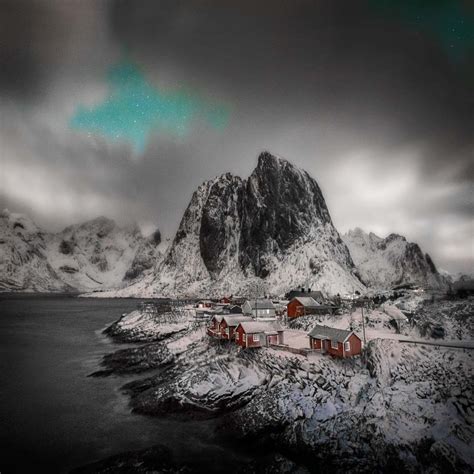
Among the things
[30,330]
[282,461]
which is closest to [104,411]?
[282,461]

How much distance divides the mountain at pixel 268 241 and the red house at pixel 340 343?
90140 millimetres

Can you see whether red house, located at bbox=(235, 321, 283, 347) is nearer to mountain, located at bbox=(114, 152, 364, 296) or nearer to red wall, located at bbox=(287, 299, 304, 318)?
red wall, located at bbox=(287, 299, 304, 318)

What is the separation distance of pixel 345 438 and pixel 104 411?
2117 centimetres

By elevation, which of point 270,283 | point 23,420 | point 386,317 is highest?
point 270,283

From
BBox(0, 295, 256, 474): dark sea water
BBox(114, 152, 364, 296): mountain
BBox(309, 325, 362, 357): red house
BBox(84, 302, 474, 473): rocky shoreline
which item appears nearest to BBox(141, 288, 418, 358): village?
BBox(309, 325, 362, 357): red house

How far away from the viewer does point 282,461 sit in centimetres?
1955

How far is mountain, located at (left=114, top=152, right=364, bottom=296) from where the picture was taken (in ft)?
458

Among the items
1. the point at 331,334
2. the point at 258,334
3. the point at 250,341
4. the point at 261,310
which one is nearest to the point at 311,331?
the point at 331,334

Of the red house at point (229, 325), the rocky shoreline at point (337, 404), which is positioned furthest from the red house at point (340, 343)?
the red house at point (229, 325)

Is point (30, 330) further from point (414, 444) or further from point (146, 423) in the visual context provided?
point (414, 444)

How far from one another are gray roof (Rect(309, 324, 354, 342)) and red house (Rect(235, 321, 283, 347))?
6842 mm

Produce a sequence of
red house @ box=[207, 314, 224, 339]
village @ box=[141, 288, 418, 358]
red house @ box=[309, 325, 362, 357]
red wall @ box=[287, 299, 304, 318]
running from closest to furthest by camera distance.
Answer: red house @ box=[309, 325, 362, 357]
village @ box=[141, 288, 418, 358]
red house @ box=[207, 314, 224, 339]
red wall @ box=[287, 299, 304, 318]

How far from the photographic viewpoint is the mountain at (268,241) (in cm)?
13975

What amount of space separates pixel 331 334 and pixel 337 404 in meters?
10.0
